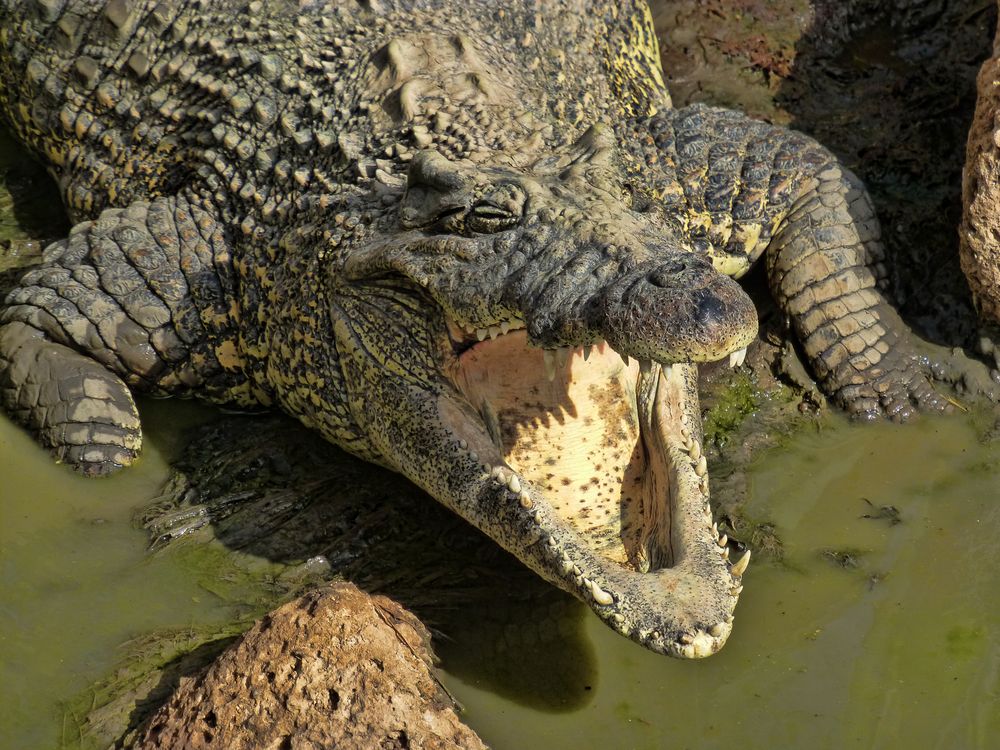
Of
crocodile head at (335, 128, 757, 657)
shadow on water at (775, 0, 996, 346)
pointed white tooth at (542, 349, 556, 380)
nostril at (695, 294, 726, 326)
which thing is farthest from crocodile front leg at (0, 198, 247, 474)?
shadow on water at (775, 0, 996, 346)

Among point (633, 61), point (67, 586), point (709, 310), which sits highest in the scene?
point (709, 310)

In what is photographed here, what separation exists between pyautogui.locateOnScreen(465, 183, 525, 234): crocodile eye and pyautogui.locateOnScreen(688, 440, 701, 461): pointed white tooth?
85 cm

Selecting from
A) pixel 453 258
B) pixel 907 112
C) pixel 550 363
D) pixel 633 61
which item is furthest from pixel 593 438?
pixel 907 112

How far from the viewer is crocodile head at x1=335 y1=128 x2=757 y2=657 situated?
3.14 m

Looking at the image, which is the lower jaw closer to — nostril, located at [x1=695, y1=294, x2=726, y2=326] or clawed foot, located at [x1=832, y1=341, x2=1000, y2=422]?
nostril, located at [x1=695, y1=294, x2=726, y2=326]

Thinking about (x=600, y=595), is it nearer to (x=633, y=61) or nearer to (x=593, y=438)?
(x=593, y=438)

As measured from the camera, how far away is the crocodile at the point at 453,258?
3395mm

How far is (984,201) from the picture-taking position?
454 centimetres

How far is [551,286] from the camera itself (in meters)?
3.34

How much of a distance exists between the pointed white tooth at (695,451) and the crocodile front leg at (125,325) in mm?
1821

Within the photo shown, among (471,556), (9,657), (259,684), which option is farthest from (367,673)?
(9,657)

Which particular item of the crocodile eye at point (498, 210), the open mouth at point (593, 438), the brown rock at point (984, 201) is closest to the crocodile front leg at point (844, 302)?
the brown rock at point (984, 201)

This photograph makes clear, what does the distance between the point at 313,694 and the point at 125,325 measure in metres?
1.92

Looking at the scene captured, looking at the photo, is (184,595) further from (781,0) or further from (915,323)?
(781,0)
